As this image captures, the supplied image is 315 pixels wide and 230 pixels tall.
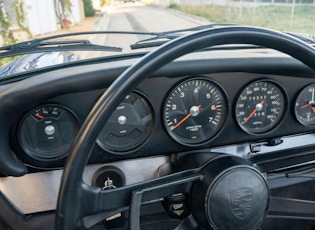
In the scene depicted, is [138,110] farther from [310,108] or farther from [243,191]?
[310,108]

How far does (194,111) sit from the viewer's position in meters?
1.74

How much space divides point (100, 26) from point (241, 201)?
1000cm

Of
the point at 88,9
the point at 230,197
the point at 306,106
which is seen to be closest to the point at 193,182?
the point at 230,197

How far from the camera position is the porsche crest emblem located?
48.2 inches

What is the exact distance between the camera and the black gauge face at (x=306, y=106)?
74.9 inches

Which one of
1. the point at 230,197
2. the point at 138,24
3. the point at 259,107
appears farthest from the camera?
the point at 138,24

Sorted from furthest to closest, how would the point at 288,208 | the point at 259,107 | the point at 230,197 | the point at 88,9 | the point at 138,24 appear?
the point at 88,9, the point at 138,24, the point at 259,107, the point at 288,208, the point at 230,197

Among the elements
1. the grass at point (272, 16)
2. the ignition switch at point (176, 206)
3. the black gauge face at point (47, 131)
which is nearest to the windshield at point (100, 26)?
the grass at point (272, 16)

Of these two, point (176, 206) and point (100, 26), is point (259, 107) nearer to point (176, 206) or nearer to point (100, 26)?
point (176, 206)

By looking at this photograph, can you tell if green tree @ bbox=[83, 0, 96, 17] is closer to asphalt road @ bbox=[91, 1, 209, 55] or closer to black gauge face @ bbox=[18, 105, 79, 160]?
asphalt road @ bbox=[91, 1, 209, 55]

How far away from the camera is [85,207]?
98cm

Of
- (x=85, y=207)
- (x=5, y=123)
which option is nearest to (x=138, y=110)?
(x=5, y=123)

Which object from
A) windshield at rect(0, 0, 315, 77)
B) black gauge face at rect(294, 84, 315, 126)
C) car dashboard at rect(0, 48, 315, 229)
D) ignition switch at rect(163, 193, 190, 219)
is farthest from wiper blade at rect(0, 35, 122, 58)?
black gauge face at rect(294, 84, 315, 126)

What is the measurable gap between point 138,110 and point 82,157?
0.81 meters
